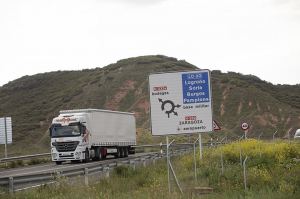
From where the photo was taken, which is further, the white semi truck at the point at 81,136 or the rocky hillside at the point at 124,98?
the rocky hillside at the point at 124,98

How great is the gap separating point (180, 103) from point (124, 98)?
89.8 m

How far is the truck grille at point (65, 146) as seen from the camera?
125 ft

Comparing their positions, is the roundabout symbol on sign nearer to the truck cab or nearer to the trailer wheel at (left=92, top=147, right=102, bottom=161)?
the truck cab

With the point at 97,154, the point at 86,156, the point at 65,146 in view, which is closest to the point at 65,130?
the point at 65,146

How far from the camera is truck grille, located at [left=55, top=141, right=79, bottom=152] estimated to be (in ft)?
125

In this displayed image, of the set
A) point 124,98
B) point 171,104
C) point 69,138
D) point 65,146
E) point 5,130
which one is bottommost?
point 65,146

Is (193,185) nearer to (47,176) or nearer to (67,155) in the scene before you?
(47,176)

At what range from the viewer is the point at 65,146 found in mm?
38344

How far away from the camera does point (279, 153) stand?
2739 cm

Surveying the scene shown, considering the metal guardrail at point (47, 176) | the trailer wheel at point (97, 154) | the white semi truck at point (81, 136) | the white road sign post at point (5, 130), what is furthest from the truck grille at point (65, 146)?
the metal guardrail at point (47, 176)

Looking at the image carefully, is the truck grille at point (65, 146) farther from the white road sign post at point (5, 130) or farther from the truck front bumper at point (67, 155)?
the white road sign post at point (5, 130)

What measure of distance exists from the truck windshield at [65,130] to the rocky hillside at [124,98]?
37607 mm

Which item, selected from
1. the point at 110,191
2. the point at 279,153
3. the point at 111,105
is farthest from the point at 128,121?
the point at 111,105

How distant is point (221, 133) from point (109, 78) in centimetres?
3557
